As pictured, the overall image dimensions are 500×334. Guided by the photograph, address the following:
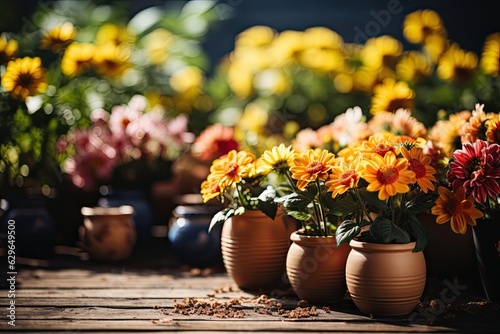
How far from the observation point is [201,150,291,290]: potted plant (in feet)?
7.01

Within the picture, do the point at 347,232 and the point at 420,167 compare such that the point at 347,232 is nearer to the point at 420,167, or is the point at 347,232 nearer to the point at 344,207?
the point at 344,207

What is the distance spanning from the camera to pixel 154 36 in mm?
4219

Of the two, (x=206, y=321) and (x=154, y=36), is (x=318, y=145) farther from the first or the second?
(x=154, y=36)

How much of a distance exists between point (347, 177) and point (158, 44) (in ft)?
8.34

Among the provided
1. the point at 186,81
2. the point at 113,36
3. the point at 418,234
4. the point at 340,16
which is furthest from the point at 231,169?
the point at 340,16

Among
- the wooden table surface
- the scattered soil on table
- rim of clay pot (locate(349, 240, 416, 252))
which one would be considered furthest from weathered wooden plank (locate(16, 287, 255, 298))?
rim of clay pot (locate(349, 240, 416, 252))

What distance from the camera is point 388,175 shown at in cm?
178

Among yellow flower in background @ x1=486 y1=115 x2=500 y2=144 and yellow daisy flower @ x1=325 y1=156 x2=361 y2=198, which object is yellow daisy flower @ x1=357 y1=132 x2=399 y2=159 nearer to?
yellow daisy flower @ x1=325 y1=156 x2=361 y2=198

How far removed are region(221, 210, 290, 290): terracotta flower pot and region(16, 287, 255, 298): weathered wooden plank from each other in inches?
2.7

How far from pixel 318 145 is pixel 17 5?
10.3ft

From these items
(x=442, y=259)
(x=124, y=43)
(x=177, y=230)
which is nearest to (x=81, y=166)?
(x=177, y=230)

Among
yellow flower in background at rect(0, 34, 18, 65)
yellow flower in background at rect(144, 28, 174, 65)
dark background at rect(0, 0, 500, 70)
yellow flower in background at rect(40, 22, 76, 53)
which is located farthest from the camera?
dark background at rect(0, 0, 500, 70)

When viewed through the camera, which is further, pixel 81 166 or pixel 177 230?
pixel 81 166

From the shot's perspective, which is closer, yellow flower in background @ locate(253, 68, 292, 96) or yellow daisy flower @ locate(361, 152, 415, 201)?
yellow daisy flower @ locate(361, 152, 415, 201)
